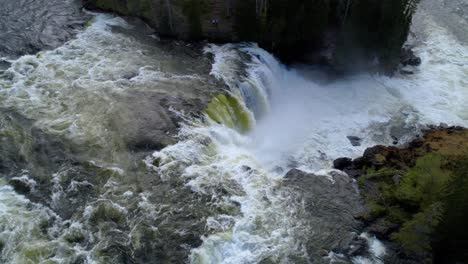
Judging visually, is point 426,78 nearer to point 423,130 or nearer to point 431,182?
point 423,130

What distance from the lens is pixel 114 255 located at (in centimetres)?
1139

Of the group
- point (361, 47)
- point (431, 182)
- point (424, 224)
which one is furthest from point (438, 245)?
point (361, 47)

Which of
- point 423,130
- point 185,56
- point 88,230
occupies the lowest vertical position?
point 423,130

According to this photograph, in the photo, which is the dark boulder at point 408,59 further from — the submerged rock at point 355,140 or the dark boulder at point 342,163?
the dark boulder at point 342,163

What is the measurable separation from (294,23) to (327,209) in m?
10.8

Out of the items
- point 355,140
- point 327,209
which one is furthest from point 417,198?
point 355,140

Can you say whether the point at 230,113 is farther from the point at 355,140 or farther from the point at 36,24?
the point at 36,24

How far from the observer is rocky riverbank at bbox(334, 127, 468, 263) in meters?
11.3

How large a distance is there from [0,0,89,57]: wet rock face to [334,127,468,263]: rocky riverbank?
46.1 feet

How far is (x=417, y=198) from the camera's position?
13180 millimetres

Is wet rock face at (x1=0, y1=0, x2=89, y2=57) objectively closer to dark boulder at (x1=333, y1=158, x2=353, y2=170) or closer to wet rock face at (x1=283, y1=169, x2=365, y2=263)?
wet rock face at (x1=283, y1=169, x2=365, y2=263)

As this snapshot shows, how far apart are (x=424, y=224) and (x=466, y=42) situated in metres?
19.5

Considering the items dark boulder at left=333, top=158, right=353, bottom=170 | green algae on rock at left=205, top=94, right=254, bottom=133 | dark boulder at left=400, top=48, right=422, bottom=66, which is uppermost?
green algae on rock at left=205, top=94, right=254, bottom=133

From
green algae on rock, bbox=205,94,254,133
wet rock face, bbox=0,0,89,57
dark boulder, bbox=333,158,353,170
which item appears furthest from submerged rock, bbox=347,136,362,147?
wet rock face, bbox=0,0,89,57
